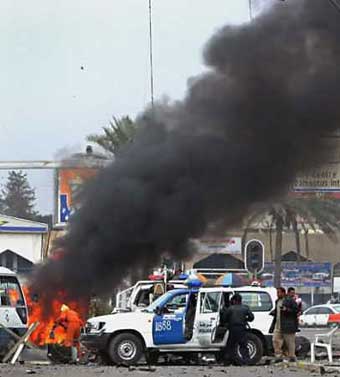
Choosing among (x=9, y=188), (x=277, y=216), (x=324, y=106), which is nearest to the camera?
(x=324, y=106)

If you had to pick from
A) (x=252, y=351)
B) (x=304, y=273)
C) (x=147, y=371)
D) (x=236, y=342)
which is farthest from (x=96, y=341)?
(x=304, y=273)

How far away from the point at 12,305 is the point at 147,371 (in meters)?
4.48

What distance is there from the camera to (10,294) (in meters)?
19.4

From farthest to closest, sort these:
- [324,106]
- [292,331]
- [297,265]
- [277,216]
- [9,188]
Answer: [9,188]
[297,265]
[277,216]
[292,331]
[324,106]

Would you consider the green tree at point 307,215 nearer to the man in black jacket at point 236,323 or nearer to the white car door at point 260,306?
the white car door at point 260,306

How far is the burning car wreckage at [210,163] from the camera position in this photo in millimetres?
17406

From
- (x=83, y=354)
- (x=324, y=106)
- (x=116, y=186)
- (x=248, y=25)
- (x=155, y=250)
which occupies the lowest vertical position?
(x=83, y=354)

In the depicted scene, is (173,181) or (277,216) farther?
(277,216)

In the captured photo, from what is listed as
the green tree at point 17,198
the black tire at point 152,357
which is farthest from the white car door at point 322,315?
the green tree at point 17,198

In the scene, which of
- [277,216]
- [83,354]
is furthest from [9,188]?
[83,354]

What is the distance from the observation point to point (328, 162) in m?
18.6

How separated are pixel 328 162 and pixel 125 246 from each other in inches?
169

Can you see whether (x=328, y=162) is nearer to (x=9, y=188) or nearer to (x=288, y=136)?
(x=288, y=136)

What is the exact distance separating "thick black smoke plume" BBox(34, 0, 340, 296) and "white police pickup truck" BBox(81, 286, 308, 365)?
36.7 inches
